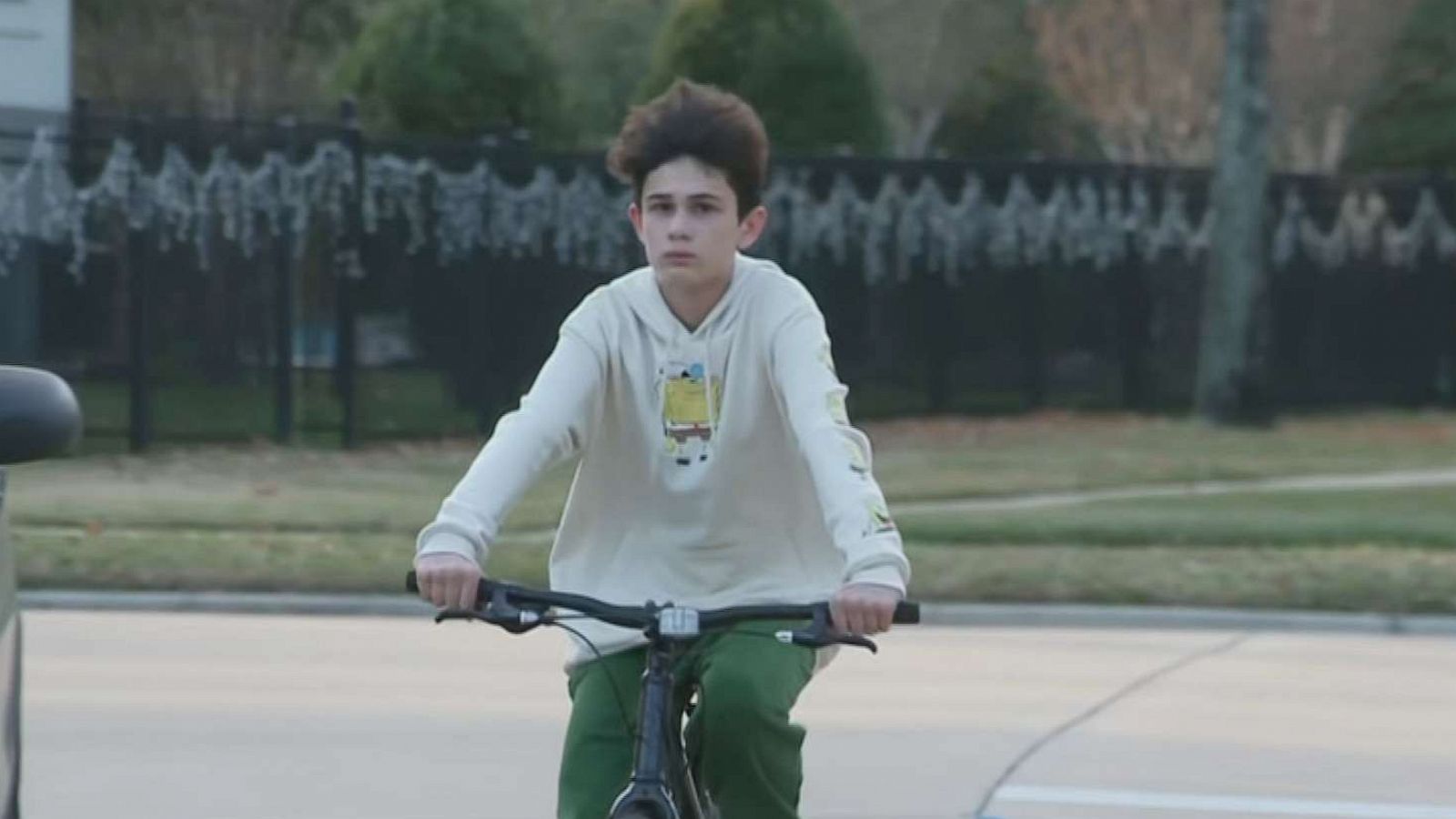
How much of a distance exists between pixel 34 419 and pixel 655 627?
0.99m

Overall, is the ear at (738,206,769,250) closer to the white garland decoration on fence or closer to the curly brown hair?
the curly brown hair

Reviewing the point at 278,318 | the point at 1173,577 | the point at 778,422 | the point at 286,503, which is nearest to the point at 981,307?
the point at 278,318

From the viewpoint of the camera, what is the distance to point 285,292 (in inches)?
816

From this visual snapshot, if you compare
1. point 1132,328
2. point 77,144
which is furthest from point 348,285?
point 1132,328

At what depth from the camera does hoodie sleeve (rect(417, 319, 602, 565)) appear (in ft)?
14.1

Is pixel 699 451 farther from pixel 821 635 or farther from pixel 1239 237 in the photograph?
pixel 1239 237

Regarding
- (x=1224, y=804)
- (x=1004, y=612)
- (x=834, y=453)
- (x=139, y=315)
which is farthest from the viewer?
(x=139, y=315)

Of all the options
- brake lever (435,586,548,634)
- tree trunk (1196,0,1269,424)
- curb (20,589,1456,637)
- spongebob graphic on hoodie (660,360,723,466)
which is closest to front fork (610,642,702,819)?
brake lever (435,586,548,634)

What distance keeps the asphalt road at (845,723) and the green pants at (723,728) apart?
11.0ft

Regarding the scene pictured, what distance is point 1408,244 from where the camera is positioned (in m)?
28.8

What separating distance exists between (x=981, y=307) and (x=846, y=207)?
2049 millimetres

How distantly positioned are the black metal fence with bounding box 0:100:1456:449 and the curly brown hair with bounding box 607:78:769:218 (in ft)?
52.2

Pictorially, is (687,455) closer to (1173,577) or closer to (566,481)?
(1173,577)

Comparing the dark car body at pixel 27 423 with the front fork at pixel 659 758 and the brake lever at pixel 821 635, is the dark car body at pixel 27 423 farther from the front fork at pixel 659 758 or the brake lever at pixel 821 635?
the brake lever at pixel 821 635
